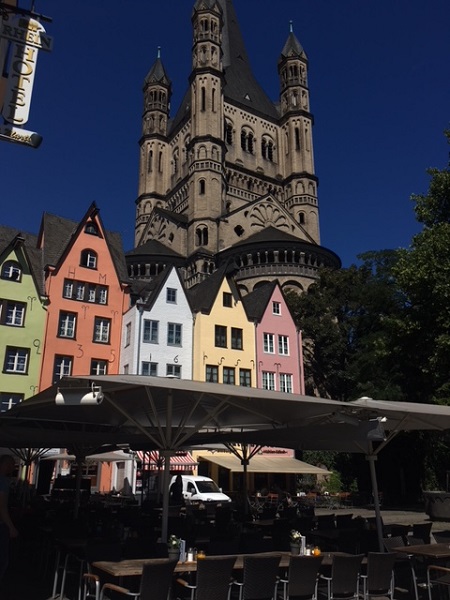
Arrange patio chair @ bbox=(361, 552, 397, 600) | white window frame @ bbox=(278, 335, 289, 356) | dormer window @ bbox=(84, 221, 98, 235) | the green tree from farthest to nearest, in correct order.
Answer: white window frame @ bbox=(278, 335, 289, 356) < dormer window @ bbox=(84, 221, 98, 235) < the green tree < patio chair @ bbox=(361, 552, 397, 600)

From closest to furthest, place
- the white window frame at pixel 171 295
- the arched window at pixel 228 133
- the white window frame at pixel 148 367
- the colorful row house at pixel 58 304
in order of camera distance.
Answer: the colorful row house at pixel 58 304
the white window frame at pixel 148 367
the white window frame at pixel 171 295
the arched window at pixel 228 133

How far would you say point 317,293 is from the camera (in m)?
46.1

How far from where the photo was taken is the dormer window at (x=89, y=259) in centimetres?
3124

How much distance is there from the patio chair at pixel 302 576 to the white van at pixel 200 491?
18.4 meters

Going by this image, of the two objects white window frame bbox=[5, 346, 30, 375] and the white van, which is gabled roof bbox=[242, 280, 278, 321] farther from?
white window frame bbox=[5, 346, 30, 375]

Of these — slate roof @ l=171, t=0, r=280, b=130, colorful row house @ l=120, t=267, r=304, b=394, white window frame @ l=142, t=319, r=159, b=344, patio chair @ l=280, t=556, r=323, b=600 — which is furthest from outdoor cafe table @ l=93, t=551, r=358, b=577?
slate roof @ l=171, t=0, r=280, b=130

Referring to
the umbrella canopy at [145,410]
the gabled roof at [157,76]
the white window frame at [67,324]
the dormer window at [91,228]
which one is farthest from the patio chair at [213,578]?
the gabled roof at [157,76]

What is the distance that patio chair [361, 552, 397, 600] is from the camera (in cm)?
699

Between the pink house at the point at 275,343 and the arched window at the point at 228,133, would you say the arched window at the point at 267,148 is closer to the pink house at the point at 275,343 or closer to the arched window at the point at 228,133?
the arched window at the point at 228,133

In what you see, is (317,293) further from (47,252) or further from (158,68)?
(158,68)

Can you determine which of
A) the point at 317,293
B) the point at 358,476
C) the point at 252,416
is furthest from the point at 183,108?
the point at 252,416

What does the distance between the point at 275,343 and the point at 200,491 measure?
13018 millimetres

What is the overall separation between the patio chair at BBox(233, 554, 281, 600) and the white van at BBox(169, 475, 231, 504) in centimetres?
1862

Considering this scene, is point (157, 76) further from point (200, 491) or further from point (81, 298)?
point (200, 491)
